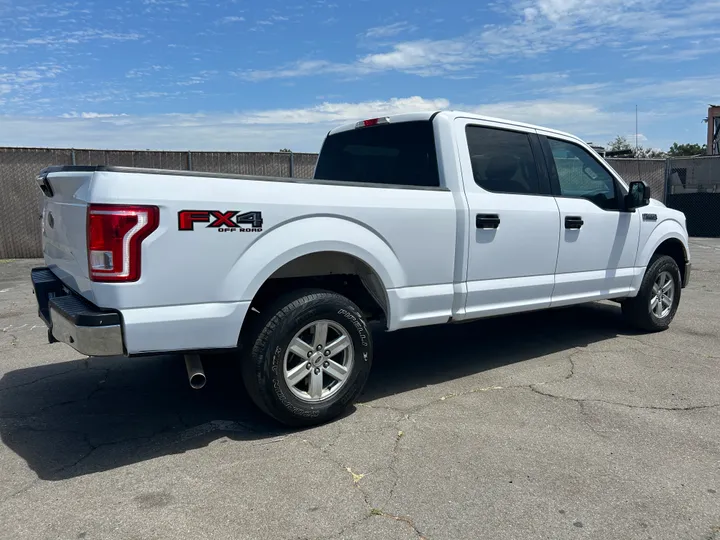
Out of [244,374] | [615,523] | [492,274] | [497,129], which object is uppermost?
[497,129]

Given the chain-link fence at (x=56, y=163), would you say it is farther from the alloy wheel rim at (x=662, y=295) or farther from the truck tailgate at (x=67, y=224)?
the alloy wheel rim at (x=662, y=295)

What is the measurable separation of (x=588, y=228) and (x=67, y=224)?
4217 mm

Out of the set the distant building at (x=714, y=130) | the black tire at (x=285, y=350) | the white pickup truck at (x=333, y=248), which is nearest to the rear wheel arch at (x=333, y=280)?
the white pickup truck at (x=333, y=248)

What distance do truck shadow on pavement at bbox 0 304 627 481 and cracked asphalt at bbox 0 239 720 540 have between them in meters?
0.02

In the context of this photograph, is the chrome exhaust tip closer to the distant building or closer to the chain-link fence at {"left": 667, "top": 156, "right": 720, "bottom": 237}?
the chain-link fence at {"left": 667, "top": 156, "right": 720, "bottom": 237}

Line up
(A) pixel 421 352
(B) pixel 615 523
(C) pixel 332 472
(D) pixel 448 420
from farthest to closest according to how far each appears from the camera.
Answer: (A) pixel 421 352, (D) pixel 448 420, (C) pixel 332 472, (B) pixel 615 523

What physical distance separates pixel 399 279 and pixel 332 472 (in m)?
1.42

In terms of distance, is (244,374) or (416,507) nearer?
(416,507)

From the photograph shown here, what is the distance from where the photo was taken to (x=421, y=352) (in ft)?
18.7

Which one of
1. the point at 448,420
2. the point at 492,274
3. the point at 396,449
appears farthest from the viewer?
the point at 492,274

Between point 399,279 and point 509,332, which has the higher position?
point 399,279

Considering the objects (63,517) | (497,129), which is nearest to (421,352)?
(497,129)

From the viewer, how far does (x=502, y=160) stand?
194 inches

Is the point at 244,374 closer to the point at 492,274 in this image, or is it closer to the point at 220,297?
the point at 220,297
